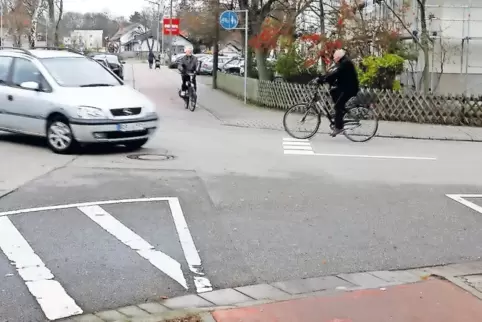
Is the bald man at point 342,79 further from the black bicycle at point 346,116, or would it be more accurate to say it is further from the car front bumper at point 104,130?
the car front bumper at point 104,130

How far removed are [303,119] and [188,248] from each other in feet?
28.3

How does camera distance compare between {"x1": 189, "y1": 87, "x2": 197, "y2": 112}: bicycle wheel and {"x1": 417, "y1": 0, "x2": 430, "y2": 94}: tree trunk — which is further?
{"x1": 189, "y1": 87, "x2": 197, "y2": 112}: bicycle wheel

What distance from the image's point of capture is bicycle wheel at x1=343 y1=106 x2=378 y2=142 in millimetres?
14938

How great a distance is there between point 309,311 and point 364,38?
1790 centimetres

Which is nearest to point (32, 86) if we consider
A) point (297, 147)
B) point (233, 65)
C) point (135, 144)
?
point (135, 144)

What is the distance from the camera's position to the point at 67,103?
12.1 m

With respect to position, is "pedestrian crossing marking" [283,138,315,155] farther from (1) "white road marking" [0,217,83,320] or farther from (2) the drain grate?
(1) "white road marking" [0,217,83,320]

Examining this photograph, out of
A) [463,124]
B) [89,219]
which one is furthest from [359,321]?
[463,124]

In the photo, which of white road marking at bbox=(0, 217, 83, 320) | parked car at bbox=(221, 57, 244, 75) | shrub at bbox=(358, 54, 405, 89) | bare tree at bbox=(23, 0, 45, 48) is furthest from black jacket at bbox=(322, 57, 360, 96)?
bare tree at bbox=(23, 0, 45, 48)

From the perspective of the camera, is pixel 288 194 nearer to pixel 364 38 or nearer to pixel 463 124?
pixel 463 124

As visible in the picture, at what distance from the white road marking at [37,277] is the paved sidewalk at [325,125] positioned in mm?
10163

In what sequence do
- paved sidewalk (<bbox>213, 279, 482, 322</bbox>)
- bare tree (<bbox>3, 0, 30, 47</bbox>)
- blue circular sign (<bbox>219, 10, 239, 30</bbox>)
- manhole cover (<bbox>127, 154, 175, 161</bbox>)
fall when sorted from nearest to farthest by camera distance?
1. paved sidewalk (<bbox>213, 279, 482, 322</bbox>)
2. manhole cover (<bbox>127, 154, 175, 161</bbox>)
3. blue circular sign (<bbox>219, 10, 239, 30</bbox>)
4. bare tree (<bbox>3, 0, 30, 47</bbox>)

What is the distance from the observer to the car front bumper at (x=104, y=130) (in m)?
12.0

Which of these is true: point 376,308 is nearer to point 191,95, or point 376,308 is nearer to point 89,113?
point 89,113
